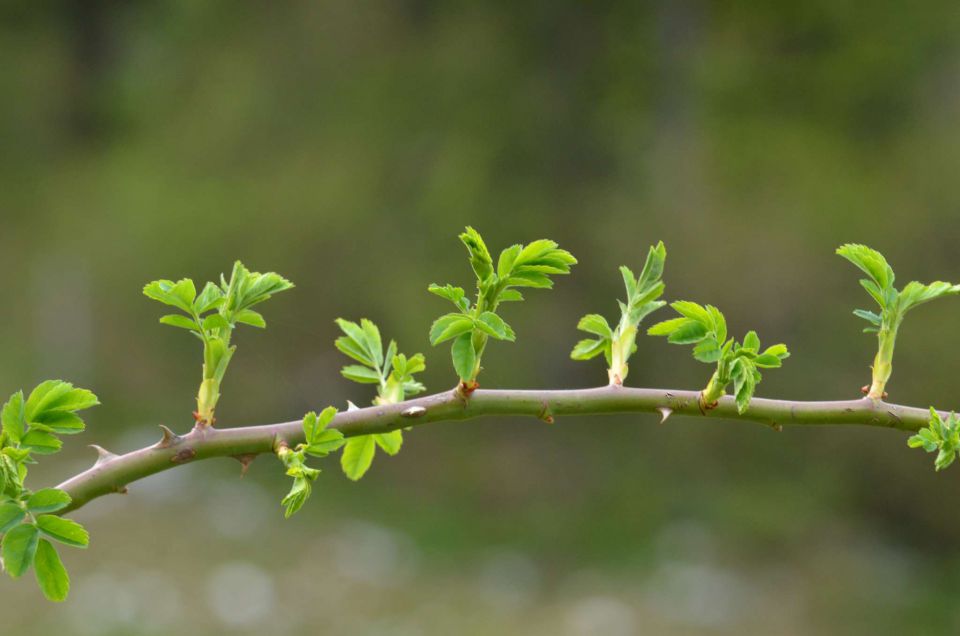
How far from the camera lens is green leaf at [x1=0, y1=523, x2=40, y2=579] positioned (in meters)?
0.40

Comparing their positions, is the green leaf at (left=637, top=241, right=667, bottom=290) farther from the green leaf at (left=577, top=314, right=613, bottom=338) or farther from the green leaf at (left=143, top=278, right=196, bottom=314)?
the green leaf at (left=143, top=278, right=196, bottom=314)

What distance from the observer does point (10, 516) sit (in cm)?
40

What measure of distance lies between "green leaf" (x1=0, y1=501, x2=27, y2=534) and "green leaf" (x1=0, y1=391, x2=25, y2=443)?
1.1 inches

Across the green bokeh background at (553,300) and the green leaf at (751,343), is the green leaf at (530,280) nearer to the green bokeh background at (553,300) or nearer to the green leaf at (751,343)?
the green leaf at (751,343)

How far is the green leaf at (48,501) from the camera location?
1.28 feet

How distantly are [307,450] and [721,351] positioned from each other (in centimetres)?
17

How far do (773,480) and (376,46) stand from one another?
7.53 feet

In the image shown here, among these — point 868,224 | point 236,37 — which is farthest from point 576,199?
point 236,37

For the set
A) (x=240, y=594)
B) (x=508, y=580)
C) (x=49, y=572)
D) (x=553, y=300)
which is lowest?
(x=240, y=594)

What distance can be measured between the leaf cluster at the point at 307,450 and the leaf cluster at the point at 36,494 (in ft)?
0.26

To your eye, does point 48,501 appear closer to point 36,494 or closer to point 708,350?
point 36,494

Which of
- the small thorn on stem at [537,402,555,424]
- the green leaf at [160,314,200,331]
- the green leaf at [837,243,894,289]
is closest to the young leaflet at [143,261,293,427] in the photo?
the green leaf at [160,314,200,331]

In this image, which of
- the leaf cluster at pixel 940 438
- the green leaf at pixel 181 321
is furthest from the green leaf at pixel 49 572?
the leaf cluster at pixel 940 438

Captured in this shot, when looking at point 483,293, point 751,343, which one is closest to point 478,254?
point 483,293
